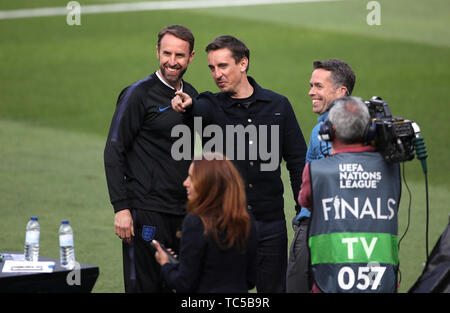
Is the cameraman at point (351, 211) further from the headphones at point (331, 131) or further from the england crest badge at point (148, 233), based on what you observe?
the england crest badge at point (148, 233)

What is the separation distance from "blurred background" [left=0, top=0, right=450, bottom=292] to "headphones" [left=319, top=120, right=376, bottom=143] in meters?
3.12

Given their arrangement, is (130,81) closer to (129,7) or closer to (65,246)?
(129,7)

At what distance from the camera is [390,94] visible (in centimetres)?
1526

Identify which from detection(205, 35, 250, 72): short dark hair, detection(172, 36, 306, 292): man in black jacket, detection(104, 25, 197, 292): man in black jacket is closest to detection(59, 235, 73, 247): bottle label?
detection(104, 25, 197, 292): man in black jacket

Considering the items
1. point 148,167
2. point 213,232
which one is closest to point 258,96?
point 148,167

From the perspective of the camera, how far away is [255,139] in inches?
218

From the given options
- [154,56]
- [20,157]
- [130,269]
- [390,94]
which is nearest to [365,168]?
[130,269]

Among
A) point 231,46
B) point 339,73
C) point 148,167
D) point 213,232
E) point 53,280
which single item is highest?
point 231,46

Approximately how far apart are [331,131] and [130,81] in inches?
457

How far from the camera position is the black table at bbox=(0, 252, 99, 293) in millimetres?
5207

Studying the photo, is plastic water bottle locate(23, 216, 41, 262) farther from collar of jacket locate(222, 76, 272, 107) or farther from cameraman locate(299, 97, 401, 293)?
cameraman locate(299, 97, 401, 293)

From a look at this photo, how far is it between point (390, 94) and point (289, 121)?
9929mm

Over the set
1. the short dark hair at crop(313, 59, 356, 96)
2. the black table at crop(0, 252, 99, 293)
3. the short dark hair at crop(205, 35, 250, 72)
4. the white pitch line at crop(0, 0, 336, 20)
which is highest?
the white pitch line at crop(0, 0, 336, 20)

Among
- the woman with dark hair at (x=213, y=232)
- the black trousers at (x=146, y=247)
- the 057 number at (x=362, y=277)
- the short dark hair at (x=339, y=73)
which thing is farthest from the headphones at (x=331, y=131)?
the black trousers at (x=146, y=247)
